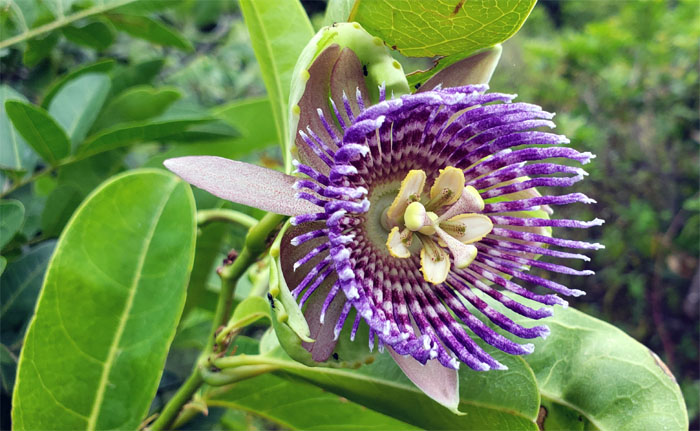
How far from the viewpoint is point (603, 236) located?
4059 mm

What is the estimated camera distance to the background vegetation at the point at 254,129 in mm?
1094

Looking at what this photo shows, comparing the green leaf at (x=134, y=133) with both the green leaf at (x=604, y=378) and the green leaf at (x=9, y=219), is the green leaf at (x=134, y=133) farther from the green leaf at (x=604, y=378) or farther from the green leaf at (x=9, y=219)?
the green leaf at (x=604, y=378)

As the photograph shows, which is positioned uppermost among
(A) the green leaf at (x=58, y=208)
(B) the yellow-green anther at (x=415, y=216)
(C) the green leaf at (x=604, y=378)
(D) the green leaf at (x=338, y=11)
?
(D) the green leaf at (x=338, y=11)

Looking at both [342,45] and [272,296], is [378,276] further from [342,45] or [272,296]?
[342,45]

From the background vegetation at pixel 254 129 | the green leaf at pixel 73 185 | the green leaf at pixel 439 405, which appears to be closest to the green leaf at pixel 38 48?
the background vegetation at pixel 254 129

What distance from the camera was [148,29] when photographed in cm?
122

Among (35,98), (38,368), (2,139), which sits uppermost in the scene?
(35,98)

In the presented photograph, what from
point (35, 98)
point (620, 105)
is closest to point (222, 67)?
point (35, 98)

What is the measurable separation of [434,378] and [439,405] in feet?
0.16

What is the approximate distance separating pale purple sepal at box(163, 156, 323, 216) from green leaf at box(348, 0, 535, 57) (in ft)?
0.69

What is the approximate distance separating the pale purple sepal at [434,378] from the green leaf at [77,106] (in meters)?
0.75

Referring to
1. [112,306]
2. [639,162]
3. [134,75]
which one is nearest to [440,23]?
[112,306]

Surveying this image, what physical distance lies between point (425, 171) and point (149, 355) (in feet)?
1.43

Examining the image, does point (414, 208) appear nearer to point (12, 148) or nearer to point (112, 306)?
point (112, 306)
